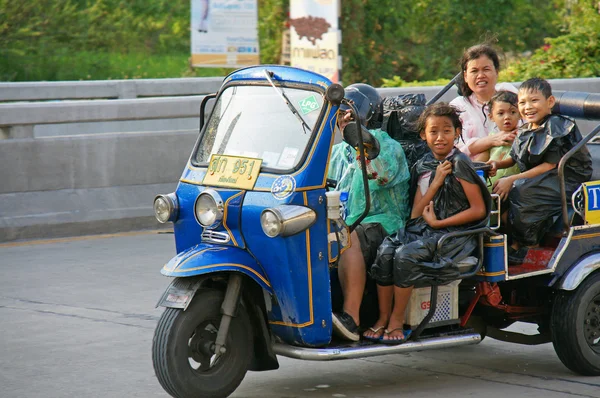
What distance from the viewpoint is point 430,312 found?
5.77 m

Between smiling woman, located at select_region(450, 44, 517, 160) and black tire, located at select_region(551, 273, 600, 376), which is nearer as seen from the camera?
black tire, located at select_region(551, 273, 600, 376)

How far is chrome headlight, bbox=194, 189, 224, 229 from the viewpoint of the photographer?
5.44 meters

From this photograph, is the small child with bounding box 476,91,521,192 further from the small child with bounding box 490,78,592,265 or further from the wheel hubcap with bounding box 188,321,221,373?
the wheel hubcap with bounding box 188,321,221,373

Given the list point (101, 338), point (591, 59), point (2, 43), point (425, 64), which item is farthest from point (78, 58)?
point (101, 338)

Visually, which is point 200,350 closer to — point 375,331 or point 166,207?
point 166,207

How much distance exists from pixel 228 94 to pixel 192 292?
1.22m

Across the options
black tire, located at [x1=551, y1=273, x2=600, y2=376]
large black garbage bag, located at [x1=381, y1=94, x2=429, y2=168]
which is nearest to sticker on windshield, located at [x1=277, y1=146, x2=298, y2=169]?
large black garbage bag, located at [x1=381, y1=94, x2=429, y2=168]

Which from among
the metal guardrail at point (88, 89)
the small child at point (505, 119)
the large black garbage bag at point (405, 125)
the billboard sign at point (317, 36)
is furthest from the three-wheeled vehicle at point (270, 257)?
the metal guardrail at point (88, 89)

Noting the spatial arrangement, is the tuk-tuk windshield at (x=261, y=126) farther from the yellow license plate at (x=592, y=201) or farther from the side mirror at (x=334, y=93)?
the yellow license plate at (x=592, y=201)

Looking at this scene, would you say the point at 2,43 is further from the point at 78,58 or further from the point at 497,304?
the point at 497,304

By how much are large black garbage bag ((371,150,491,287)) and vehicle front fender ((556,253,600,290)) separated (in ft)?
2.05

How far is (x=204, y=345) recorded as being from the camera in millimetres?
5391

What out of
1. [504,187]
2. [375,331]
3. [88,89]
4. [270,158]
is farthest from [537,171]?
[88,89]

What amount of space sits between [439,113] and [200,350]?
5.88ft
